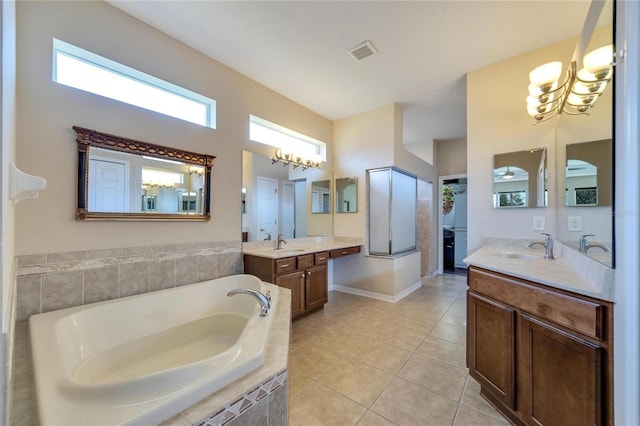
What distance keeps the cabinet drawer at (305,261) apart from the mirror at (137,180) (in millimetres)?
1069

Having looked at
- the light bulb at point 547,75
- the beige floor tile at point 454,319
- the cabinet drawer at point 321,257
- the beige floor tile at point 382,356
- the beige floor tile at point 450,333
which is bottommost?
the beige floor tile at point 454,319

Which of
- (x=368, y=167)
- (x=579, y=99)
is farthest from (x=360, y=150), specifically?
(x=579, y=99)

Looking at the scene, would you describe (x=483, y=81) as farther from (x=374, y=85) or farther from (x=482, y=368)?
(x=482, y=368)

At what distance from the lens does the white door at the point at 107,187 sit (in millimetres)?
1797

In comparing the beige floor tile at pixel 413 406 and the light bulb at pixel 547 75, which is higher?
the light bulb at pixel 547 75

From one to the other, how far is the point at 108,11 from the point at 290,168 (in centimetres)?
223

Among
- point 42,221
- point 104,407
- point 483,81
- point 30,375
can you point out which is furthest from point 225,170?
point 483,81

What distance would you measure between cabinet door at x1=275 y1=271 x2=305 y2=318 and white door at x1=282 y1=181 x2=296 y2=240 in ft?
2.65

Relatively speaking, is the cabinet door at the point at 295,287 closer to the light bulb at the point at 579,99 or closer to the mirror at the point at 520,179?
the mirror at the point at 520,179

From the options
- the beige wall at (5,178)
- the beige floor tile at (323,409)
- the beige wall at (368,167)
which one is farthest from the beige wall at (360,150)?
the beige wall at (5,178)

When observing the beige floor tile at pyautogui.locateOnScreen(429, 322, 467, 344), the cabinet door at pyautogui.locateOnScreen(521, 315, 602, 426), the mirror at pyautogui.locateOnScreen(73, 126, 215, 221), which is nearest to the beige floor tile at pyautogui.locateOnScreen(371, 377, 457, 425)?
the cabinet door at pyautogui.locateOnScreen(521, 315, 602, 426)

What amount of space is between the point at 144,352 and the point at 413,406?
1809mm

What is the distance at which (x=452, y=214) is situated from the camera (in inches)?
226

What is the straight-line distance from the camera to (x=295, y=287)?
267 centimetres
